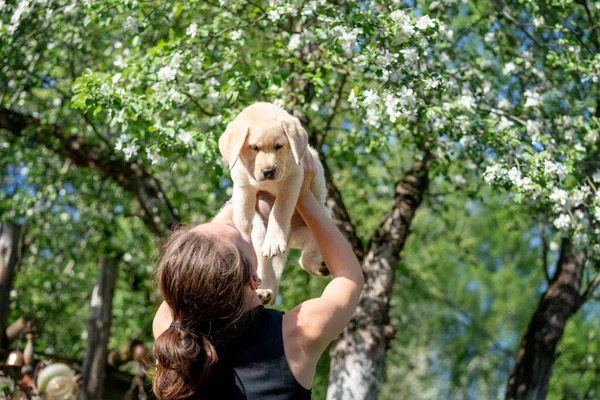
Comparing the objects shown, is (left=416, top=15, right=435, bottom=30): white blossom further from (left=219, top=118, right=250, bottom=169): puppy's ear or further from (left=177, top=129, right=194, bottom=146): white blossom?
(left=177, top=129, right=194, bottom=146): white blossom

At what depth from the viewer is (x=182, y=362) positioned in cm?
216

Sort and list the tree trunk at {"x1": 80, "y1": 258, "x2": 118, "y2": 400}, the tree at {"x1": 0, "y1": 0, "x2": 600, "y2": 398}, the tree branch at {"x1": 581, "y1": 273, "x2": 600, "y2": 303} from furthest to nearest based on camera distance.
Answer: the tree branch at {"x1": 581, "y1": 273, "x2": 600, "y2": 303} → the tree trunk at {"x1": 80, "y1": 258, "x2": 118, "y2": 400} → the tree at {"x1": 0, "y1": 0, "x2": 600, "y2": 398}

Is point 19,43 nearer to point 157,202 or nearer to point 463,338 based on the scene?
point 157,202

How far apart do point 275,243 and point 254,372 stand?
3.00 feet

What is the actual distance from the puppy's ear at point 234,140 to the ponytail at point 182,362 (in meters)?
1.02

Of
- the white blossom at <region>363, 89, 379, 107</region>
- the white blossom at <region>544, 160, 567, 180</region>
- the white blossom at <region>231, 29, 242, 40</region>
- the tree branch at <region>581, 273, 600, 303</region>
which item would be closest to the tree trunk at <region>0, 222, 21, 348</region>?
the white blossom at <region>231, 29, 242, 40</region>

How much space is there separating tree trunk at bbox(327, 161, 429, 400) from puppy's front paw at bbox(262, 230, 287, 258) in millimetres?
3416

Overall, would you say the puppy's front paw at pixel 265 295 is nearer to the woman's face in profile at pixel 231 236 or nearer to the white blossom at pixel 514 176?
the woman's face in profile at pixel 231 236

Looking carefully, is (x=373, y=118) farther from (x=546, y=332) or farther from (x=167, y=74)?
(x=546, y=332)

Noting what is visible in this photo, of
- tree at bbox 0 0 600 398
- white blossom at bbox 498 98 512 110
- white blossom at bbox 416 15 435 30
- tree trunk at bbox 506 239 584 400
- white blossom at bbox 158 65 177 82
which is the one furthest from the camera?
tree trunk at bbox 506 239 584 400

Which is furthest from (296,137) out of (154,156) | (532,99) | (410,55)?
(532,99)

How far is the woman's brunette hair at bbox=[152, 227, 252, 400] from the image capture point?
2195mm

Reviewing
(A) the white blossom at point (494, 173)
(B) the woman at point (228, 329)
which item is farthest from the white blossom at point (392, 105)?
(B) the woman at point (228, 329)

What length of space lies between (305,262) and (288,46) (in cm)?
221
